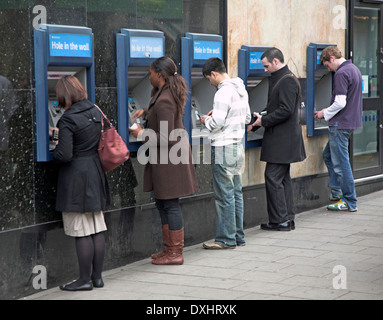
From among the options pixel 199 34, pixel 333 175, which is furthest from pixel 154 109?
pixel 333 175

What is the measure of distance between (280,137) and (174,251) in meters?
2.09

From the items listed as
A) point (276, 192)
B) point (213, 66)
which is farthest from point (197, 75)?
point (276, 192)

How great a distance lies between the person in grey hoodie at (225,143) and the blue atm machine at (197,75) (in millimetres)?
273

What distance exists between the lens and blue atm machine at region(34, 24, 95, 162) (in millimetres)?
5738

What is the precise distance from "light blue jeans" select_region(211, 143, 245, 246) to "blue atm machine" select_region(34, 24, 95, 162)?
1533mm

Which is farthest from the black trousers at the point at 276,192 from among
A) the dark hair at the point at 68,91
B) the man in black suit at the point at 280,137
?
the dark hair at the point at 68,91

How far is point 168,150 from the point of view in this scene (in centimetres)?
646

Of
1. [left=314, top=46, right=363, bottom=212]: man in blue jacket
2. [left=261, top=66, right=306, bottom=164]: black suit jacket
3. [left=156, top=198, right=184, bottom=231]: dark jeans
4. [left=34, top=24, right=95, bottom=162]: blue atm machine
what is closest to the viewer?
[left=34, top=24, right=95, bottom=162]: blue atm machine

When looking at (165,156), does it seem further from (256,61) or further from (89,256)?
(256,61)

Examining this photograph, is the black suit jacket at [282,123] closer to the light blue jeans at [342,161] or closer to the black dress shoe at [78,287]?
the light blue jeans at [342,161]

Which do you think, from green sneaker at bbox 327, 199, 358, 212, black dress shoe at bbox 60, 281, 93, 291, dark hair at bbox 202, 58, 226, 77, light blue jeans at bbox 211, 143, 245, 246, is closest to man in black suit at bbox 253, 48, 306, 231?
light blue jeans at bbox 211, 143, 245, 246

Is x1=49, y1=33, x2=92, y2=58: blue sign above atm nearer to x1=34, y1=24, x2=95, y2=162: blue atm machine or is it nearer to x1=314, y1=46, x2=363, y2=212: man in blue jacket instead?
x1=34, y1=24, x2=95, y2=162: blue atm machine

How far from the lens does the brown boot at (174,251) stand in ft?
21.7
